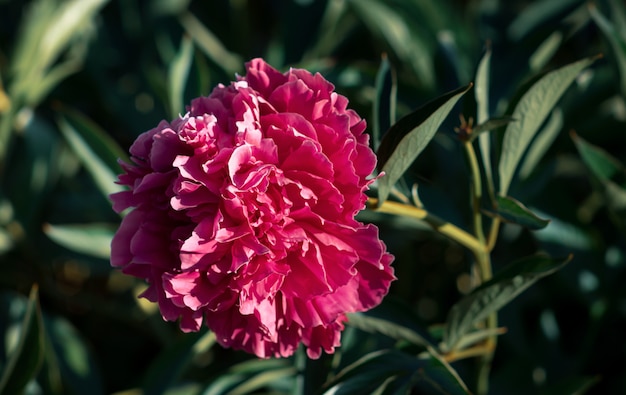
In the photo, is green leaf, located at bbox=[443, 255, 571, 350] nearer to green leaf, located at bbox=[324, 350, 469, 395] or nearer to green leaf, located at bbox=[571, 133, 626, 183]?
green leaf, located at bbox=[324, 350, 469, 395]

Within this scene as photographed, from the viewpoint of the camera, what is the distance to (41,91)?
3.82 feet

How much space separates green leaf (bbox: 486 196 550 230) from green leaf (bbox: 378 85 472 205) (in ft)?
0.34

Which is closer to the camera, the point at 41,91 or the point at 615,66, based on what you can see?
the point at 615,66

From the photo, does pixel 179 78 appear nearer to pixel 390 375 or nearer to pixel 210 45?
pixel 210 45

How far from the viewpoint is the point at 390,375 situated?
0.70 meters

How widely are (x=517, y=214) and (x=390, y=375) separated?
19 centimetres

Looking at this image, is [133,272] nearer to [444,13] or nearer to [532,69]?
[532,69]

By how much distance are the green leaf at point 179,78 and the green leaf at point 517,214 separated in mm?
417

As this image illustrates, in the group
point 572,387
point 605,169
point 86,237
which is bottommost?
point 572,387

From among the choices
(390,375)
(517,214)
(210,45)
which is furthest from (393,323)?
(210,45)

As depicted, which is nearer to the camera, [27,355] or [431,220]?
[431,220]

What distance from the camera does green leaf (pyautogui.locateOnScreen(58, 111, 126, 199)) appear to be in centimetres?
92

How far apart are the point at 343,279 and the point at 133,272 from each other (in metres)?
0.18

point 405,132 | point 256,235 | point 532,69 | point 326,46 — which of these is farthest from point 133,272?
A: point 326,46
